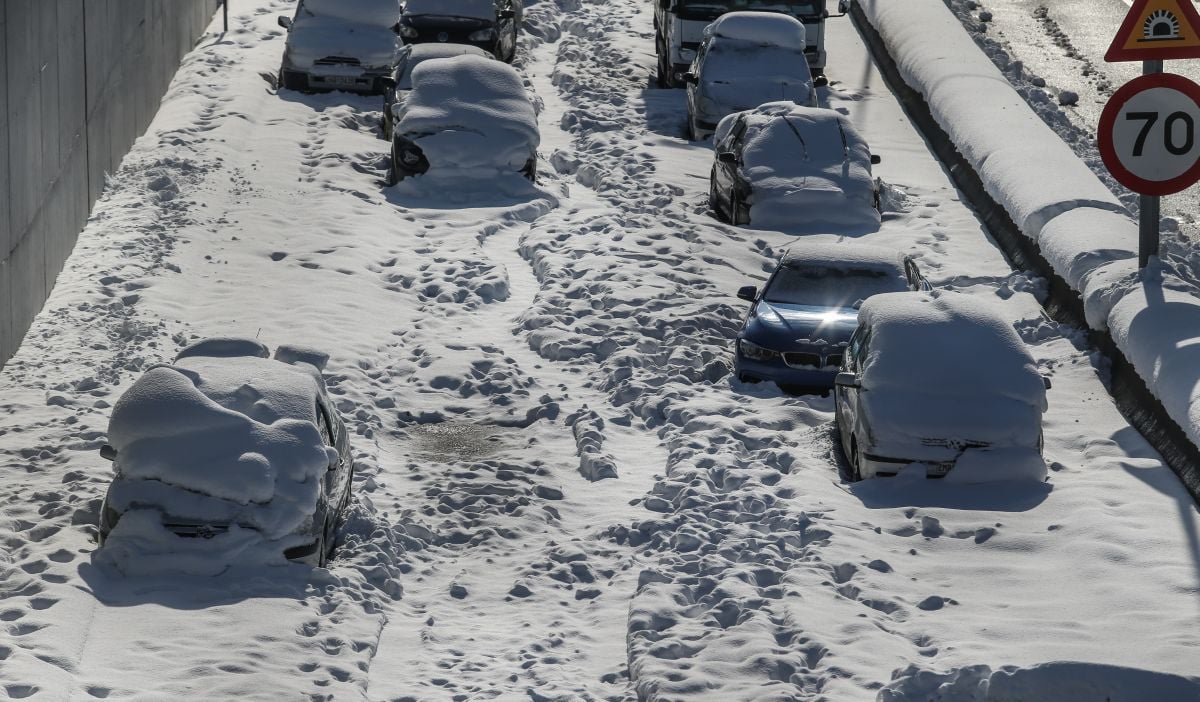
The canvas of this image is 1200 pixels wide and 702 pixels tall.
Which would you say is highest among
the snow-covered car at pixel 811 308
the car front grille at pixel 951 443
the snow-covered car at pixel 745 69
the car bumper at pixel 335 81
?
the car front grille at pixel 951 443

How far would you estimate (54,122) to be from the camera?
17.1 metres

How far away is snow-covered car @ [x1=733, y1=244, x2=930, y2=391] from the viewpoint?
15.1m

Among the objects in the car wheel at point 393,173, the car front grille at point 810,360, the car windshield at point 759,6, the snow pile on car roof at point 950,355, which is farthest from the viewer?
the car windshield at point 759,6

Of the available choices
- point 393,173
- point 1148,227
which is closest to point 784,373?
point 1148,227

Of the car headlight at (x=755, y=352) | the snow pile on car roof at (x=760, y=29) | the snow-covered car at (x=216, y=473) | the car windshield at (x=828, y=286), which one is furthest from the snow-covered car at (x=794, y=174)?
the snow-covered car at (x=216, y=473)

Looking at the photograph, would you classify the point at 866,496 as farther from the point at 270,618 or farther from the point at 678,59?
the point at 678,59

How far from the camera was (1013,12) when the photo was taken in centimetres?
3319

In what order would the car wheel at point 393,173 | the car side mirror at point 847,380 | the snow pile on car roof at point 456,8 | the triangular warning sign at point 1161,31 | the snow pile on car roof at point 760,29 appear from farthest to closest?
the snow pile on car roof at point 456,8 < the snow pile on car roof at point 760,29 < the car wheel at point 393,173 < the triangular warning sign at point 1161,31 < the car side mirror at point 847,380

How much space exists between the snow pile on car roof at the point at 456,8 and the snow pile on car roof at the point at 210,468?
16796 millimetres

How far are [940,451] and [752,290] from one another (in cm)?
361

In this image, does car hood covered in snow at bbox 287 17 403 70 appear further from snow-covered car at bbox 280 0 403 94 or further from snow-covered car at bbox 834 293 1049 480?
snow-covered car at bbox 834 293 1049 480

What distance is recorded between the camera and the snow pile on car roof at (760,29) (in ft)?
81.8

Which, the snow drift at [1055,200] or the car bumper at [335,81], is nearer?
the snow drift at [1055,200]

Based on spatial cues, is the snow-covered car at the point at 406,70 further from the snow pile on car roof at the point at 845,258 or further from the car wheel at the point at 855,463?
the car wheel at the point at 855,463
